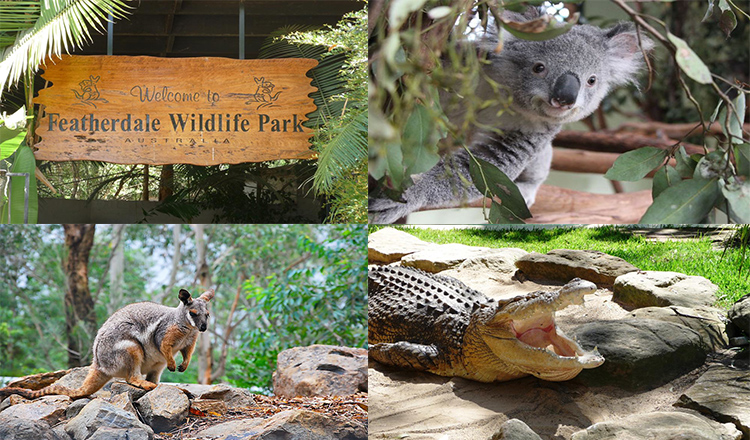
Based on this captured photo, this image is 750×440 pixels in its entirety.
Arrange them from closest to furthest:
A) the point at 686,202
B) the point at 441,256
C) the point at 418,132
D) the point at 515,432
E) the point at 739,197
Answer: the point at 418,132 < the point at 739,197 < the point at 686,202 < the point at 515,432 < the point at 441,256

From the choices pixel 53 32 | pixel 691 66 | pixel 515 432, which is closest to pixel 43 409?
pixel 53 32

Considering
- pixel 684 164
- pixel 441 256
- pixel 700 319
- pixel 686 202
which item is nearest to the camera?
pixel 686 202

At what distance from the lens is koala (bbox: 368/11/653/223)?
2.35m

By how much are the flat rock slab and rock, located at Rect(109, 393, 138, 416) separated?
1.24m

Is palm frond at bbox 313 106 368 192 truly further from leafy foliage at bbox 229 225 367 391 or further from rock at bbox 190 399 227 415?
rock at bbox 190 399 227 415

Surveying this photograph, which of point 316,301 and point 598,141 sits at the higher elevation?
point 598,141

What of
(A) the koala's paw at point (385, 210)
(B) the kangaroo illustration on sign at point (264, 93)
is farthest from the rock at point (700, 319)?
(B) the kangaroo illustration on sign at point (264, 93)

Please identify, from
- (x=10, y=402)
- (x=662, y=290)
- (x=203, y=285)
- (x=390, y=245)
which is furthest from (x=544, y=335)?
(x=10, y=402)

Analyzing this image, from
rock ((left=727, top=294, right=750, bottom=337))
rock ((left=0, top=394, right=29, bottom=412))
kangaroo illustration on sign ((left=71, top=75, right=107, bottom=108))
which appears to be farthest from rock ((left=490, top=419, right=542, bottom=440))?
kangaroo illustration on sign ((left=71, top=75, right=107, bottom=108))

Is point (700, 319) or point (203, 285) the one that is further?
point (203, 285)

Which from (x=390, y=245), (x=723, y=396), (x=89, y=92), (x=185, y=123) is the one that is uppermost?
(x=89, y=92)

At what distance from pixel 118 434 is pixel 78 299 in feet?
1.91

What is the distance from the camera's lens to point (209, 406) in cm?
253

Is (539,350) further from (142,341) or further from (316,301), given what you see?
(142,341)
